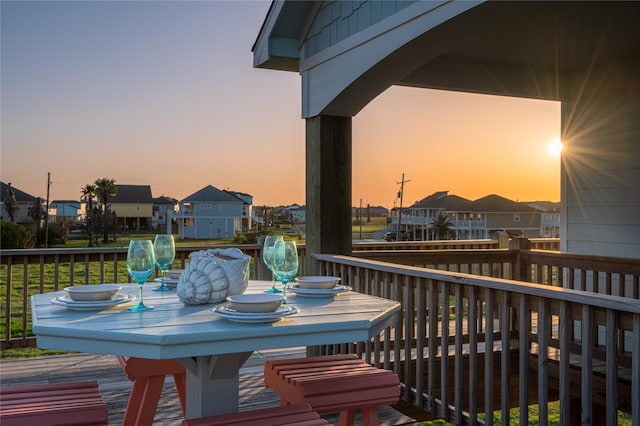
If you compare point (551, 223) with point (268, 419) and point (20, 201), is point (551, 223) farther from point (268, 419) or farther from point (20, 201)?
point (20, 201)

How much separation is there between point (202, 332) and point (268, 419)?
1.21 feet

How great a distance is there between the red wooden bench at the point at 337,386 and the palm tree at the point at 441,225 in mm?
21057

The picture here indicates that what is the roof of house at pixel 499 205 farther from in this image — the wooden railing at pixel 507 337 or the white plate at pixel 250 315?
the white plate at pixel 250 315

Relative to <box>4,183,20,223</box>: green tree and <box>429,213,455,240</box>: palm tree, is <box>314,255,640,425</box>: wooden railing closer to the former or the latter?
<box>429,213,455,240</box>: palm tree

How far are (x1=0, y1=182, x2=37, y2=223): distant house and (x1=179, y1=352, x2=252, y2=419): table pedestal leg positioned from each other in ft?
81.5

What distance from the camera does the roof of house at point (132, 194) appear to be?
96.8 ft

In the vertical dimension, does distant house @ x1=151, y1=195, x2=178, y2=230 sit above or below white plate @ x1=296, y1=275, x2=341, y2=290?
above

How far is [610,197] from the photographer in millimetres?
5152

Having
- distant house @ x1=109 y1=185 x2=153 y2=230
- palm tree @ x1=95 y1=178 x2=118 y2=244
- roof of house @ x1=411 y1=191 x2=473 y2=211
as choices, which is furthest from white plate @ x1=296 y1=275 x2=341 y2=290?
palm tree @ x1=95 y1=178 x2=118 y2=244

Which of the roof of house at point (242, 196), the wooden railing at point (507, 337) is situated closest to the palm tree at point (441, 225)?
the roof of house at point (242, 196)

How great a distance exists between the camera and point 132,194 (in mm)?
30547

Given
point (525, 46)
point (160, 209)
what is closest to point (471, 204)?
point (160, 209)

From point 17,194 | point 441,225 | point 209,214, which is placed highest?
point 17,194

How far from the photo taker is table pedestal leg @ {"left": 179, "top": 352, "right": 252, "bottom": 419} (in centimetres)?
205
